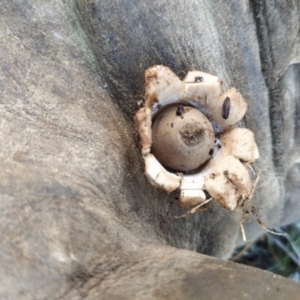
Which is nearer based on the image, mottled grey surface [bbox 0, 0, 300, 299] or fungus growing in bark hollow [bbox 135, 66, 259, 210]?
mottled grey surface [bbox 0, 0, 300, 299]

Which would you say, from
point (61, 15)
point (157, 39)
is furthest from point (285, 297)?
point (61, 15)

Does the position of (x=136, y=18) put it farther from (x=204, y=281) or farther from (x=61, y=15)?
(x=204, y=281)

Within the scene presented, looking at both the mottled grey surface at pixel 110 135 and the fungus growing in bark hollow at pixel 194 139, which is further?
the fungus growing in bark hollow at pixel 194 139

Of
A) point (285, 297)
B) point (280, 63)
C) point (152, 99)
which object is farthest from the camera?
point (280, 63)
